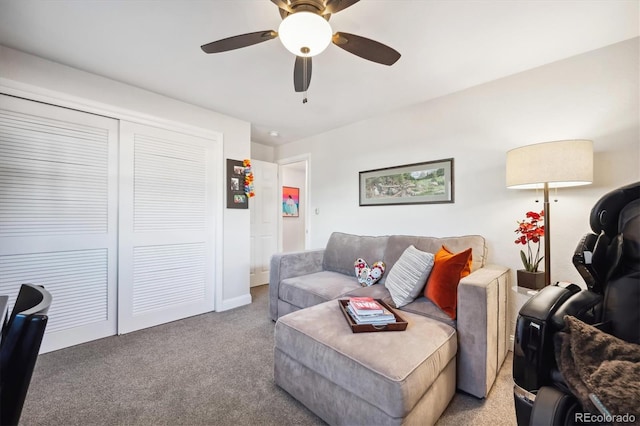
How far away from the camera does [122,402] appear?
1.56 metres

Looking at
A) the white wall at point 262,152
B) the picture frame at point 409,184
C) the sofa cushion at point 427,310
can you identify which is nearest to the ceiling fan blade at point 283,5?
the sofa cushion at point 427,310

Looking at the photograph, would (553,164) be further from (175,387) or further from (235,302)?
(235,302)

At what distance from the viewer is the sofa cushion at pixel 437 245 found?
2.11 m

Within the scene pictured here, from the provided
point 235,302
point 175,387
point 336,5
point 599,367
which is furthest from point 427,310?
point 235,302

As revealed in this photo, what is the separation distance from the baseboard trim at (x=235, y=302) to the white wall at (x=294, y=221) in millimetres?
1742

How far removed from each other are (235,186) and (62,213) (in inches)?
61.6

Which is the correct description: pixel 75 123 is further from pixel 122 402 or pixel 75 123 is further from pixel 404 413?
pixel 404 413

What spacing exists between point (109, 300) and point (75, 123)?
1.59 metres

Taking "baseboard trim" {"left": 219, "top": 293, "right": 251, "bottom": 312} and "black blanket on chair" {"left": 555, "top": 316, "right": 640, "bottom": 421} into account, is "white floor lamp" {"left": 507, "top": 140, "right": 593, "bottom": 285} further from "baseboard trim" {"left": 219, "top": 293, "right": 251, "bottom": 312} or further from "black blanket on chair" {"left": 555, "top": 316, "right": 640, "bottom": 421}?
"baseboard trim" {"left": 219, "top": 293, "right": 251, "bottom": 312}

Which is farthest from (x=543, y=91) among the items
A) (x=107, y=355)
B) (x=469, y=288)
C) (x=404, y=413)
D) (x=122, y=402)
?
(x=107, y=355)

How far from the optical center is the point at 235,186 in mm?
3242

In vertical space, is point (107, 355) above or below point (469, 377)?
below

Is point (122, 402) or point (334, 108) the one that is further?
point (334, 108)

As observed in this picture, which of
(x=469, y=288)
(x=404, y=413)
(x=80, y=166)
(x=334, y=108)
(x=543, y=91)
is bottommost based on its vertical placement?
(x=404, y=413)
